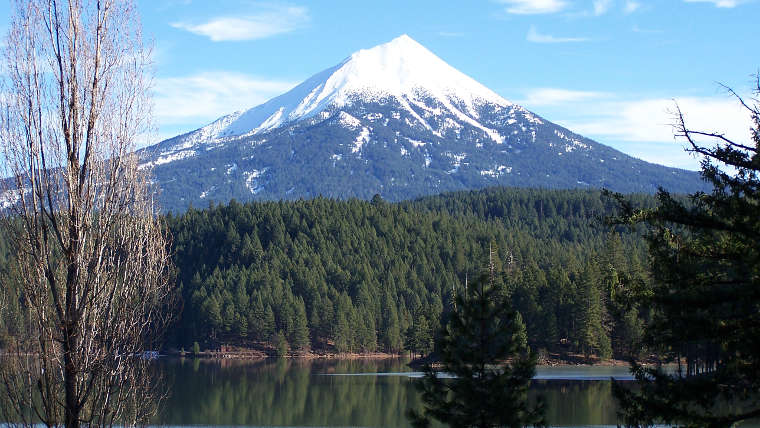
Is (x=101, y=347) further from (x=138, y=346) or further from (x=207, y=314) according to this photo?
(x=207, y=314)

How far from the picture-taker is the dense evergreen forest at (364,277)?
3922 inches

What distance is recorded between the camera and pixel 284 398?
2650 inches

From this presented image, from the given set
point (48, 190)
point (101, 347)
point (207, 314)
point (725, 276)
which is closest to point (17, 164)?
point (48, 190)

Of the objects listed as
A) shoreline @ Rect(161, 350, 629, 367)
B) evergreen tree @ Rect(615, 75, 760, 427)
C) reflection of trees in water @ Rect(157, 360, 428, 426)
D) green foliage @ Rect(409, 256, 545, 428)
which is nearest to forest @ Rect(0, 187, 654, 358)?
shoreline @ Rect(161, 350, 629, 367)

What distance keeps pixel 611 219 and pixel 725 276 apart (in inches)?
123

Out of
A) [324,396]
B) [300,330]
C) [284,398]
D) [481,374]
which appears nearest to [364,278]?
[300,330]

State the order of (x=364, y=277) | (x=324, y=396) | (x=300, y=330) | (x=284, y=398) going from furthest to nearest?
(x=364, y=277) < (x=300, y=330) < (x=324, y=396) < (x=284, y=398)

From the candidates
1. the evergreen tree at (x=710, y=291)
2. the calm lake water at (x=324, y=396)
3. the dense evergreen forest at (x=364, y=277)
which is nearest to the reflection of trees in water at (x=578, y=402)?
the calm lake water at (x=324, y=396)

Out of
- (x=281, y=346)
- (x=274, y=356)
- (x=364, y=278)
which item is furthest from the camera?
(x=364, y=278)

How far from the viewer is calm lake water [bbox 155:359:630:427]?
55438 millimetres

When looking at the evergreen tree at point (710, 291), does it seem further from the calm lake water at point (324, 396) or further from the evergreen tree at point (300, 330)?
the evergreen tree at point (300, 330)

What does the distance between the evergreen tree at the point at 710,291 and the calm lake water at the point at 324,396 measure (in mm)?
26783

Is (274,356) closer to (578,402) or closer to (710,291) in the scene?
(578,402)

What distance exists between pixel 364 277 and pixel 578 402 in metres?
84.8
